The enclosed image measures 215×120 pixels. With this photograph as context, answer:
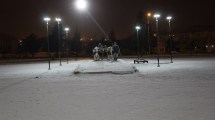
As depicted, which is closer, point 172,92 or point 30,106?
point 30,106

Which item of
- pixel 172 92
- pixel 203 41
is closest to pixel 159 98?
pixel 172 92

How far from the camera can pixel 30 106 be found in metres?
10.9

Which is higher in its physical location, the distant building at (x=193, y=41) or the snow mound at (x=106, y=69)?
the distant building at (x=193, y=41)

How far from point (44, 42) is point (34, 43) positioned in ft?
65.6

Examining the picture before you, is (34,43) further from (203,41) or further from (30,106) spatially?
(30,106)

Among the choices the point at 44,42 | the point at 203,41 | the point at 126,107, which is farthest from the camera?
the point at 44,42

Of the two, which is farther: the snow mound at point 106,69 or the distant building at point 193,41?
the distant building at point 193,41

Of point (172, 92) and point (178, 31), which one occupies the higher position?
point (178, 31)

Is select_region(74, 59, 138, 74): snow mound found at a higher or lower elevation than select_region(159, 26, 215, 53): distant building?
lower

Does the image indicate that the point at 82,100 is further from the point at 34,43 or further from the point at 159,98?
the point at 34,43

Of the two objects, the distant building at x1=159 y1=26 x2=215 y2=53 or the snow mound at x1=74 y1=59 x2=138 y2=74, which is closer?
the snow mound at x1=74 y1=59 x2=138 y2=74

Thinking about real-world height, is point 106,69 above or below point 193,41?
below

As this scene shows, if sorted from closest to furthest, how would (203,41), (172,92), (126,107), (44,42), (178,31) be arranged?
1. (126,107)
2. (172,92)
3. (203,41)
4. (44,42)
5. (178,31)

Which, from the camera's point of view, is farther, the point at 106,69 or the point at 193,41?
the point at 193,41
